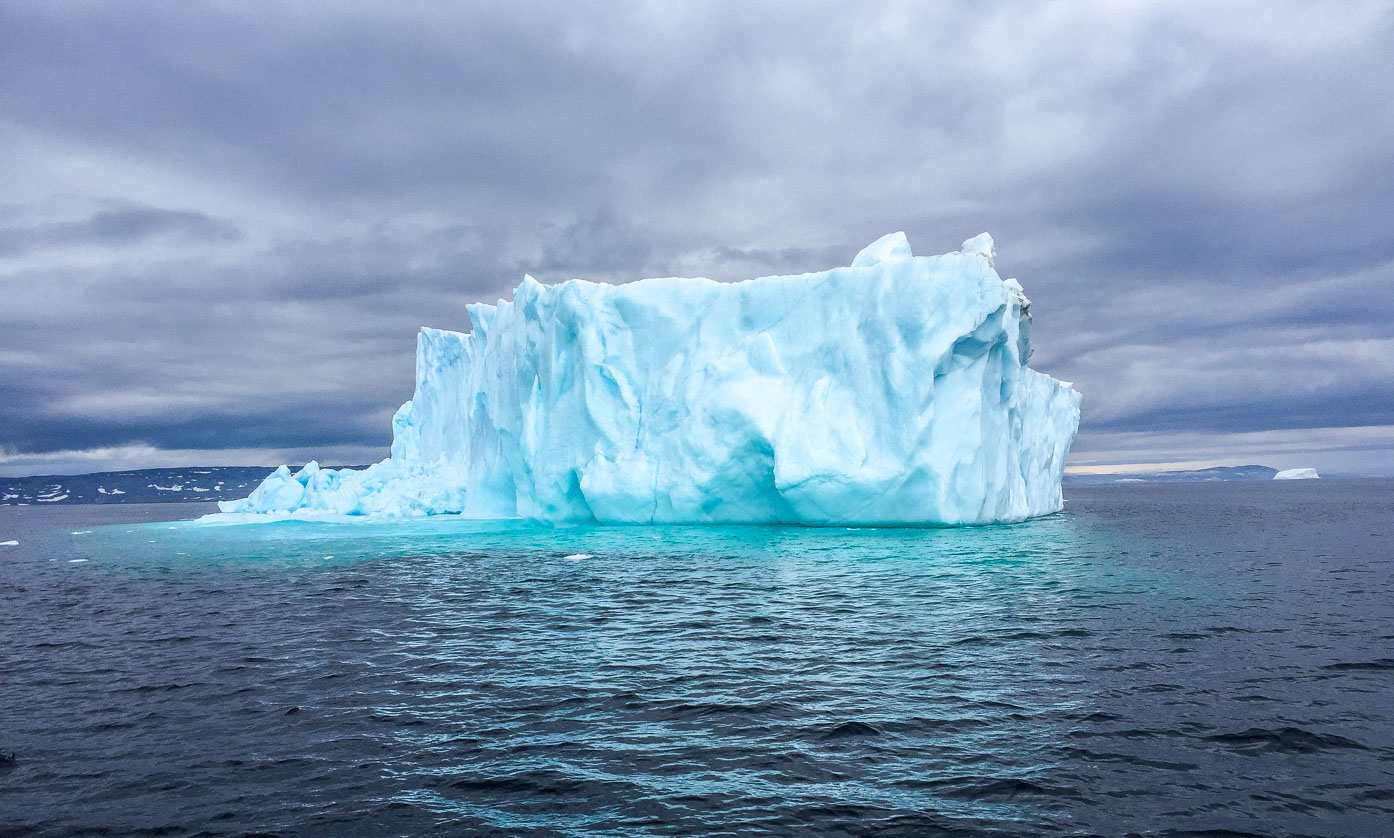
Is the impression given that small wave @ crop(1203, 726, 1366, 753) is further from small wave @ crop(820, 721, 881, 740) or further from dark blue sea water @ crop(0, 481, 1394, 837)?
small wave @ crop(820, 721, 881, 740)

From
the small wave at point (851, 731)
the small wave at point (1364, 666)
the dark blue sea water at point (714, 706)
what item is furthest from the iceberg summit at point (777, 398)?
the small wave at point (851, 731)

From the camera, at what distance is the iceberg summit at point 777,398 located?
21.7 m

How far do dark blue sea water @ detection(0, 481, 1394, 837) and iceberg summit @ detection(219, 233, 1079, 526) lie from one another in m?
7.86

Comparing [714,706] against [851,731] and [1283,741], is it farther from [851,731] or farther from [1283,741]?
[1283,741]

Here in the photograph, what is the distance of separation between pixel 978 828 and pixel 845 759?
3.85ft

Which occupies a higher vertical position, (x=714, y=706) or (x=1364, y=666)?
(x=714, y=706)

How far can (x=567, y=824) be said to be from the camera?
179 inches

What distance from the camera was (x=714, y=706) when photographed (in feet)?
21.8

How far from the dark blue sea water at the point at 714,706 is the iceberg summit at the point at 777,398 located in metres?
7.86

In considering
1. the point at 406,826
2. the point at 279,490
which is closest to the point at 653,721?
the point at 406,826

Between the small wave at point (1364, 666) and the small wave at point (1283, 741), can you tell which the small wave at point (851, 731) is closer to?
the small wave at point (1283, 741)

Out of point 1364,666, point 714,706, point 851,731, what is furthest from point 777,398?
point 851,731

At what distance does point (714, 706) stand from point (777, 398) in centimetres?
1682

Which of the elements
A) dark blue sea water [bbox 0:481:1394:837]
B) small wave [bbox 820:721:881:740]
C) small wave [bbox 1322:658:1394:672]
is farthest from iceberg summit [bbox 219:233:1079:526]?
small wave [bbox 820:721:881:740]
